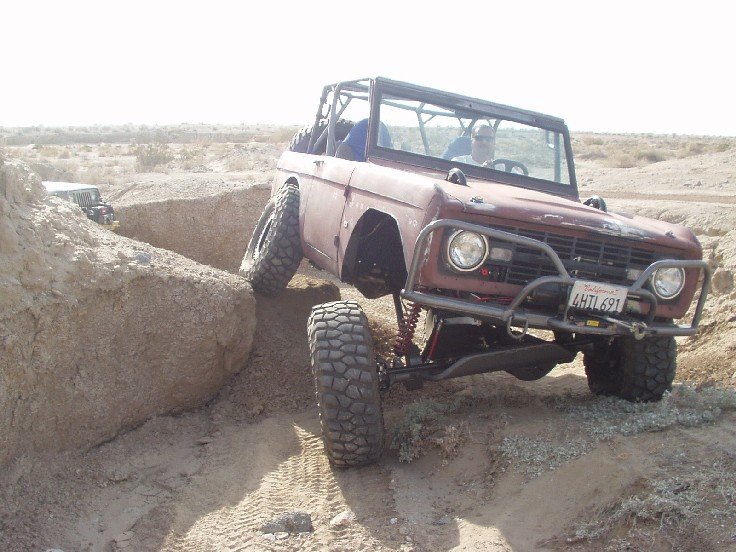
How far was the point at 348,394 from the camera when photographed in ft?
12.1

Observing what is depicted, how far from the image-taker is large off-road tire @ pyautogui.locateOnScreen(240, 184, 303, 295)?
17.8 ft

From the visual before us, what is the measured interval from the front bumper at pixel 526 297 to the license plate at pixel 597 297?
0.13ft

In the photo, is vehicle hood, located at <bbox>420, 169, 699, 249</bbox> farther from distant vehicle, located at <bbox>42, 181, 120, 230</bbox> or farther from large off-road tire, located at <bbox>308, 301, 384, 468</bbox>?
distant vehicle, located at <bbox>42, 181, 120, 230</bbox>

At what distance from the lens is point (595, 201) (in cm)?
464

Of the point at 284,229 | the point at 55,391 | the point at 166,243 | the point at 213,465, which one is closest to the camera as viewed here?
the point at 55,391

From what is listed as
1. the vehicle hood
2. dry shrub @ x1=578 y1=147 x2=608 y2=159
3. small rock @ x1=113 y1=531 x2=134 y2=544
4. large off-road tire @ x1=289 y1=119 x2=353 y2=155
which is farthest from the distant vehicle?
dry shrub @ x1=578 y1=147 x2=608 y2=159

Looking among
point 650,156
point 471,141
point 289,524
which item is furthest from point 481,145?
point 650,156

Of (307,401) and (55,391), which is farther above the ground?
(55,391)

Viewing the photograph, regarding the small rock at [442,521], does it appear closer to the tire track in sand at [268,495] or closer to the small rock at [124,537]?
the tire track in sand at [268,495]

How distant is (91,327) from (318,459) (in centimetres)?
142

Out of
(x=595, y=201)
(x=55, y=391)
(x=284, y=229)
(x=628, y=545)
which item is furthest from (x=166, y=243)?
(x=628, y=545)

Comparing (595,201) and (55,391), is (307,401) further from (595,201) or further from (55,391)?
(595,201)

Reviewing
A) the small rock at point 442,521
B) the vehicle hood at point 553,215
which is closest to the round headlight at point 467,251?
the vehicle hood at point 553,215

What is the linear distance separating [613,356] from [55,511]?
128 inches
